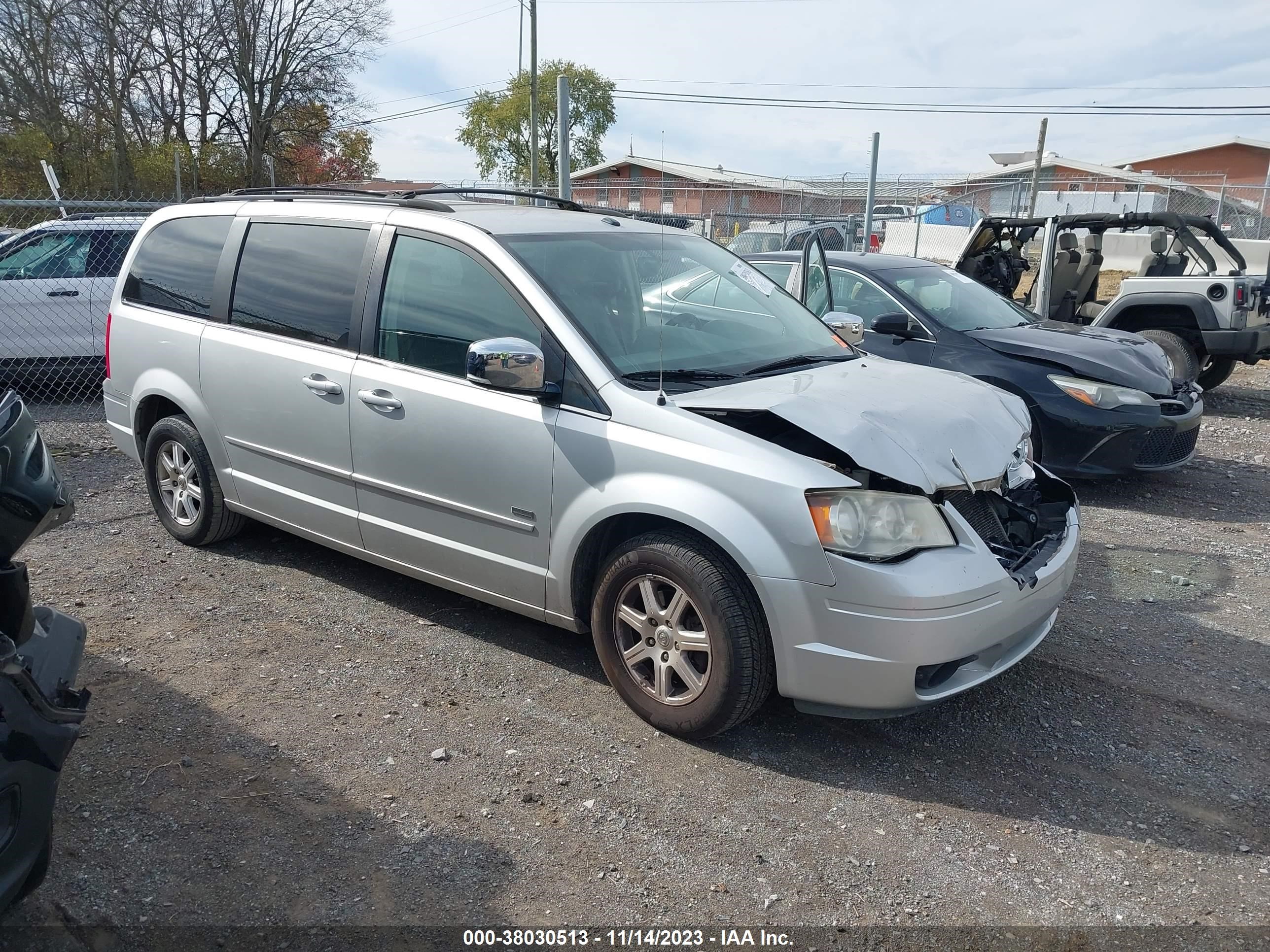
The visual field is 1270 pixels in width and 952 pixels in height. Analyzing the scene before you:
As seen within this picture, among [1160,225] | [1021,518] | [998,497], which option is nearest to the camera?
[998,497]

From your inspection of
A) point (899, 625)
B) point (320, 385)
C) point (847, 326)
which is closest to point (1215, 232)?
point (847, 326)

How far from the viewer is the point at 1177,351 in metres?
9.65

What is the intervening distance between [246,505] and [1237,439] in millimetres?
8465

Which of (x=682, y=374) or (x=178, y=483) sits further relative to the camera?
(x=178, y=483)

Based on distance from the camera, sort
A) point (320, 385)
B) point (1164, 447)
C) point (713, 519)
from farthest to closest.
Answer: point (1164, 447), point (320, 385), point (713, 519)

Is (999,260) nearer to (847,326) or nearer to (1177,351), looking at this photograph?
(1177,351)

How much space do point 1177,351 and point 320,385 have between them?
28.4ft

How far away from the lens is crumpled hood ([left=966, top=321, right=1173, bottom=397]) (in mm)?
6676

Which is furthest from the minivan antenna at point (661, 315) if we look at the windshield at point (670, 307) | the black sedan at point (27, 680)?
the black sedan at point (27, 680)

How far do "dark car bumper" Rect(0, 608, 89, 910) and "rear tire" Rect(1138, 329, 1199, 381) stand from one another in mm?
9926

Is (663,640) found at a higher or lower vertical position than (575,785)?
higher

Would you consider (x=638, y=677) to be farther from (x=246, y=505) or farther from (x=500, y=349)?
(x=246, y=505)

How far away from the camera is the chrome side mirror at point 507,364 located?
3.49 metres

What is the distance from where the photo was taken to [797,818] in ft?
10.3
